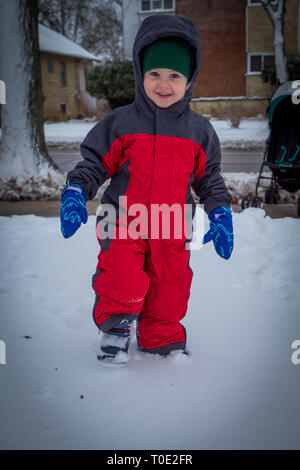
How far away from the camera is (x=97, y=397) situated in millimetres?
1772

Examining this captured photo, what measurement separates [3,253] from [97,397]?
2025 mm

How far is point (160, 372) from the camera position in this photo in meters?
1.96

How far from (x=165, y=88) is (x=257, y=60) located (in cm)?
1963

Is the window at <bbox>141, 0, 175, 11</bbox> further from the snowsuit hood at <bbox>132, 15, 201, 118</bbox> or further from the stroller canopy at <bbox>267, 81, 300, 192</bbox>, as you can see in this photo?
the snowsuit hood at <bbox>132, 15, 201, 118</bbox>

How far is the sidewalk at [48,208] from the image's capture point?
4.92m

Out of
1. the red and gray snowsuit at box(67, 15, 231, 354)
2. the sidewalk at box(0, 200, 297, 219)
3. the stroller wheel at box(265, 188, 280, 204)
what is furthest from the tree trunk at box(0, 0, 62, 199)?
the red and gray snowsuit at box(67, 15, 231, 354)

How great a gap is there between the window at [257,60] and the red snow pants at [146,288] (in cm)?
1893

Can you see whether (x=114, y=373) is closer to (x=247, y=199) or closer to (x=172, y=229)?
(x=172, y=229)

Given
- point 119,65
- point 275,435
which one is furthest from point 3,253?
point 119,65

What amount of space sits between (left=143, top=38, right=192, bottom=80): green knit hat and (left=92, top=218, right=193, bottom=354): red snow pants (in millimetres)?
715

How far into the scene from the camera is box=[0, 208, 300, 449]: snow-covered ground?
62.6 inches

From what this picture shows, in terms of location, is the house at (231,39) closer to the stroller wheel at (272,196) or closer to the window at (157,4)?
the window at (157,4)

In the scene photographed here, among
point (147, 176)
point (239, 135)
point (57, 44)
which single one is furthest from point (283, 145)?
point (57, 44)

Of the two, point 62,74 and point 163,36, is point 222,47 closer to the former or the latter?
point 62,74
